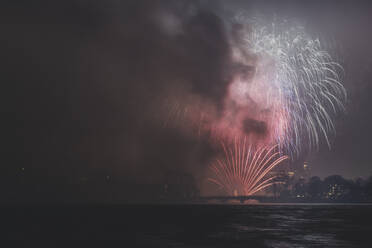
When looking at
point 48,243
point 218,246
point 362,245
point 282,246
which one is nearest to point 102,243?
point 48,243

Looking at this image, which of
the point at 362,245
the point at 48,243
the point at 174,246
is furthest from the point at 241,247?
the point at 48,243

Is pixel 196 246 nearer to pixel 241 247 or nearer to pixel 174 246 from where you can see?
pixel 174 246

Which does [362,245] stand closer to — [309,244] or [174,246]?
[309,244]

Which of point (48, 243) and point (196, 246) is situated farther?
point (48, 243)

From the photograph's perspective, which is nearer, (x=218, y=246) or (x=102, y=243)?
(x=218, y=246)

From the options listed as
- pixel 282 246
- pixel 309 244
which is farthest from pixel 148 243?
pixel 309 244

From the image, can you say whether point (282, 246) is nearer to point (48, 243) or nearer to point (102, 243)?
point (102, 243)

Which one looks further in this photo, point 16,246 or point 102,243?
point 102,243
